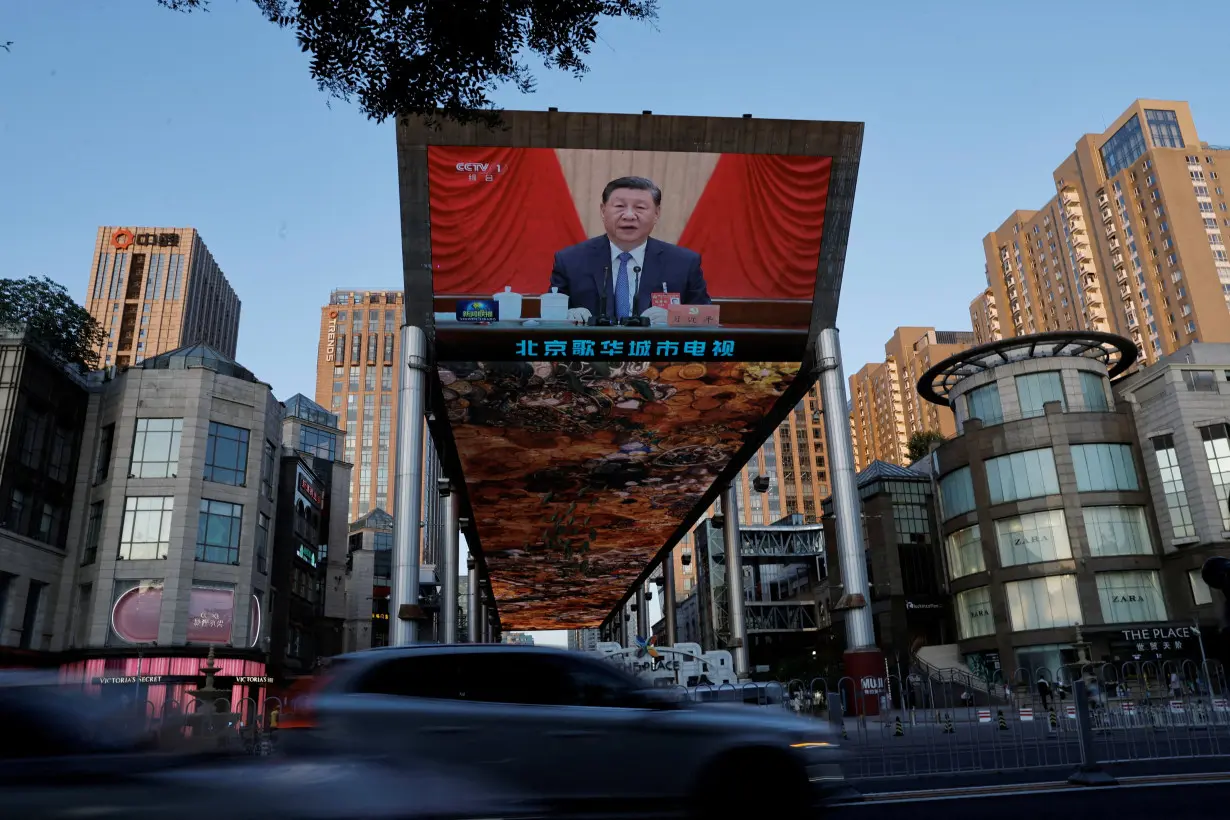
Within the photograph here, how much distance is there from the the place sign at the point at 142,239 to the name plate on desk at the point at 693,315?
150 meters

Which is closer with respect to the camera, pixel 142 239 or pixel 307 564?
pixel 307 564

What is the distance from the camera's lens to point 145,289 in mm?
154875

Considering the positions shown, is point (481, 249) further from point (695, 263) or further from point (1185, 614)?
point (1185, 614)

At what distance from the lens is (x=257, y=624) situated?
43469 millimetres

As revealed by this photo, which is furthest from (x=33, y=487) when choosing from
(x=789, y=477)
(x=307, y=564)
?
(x=789, y=477)

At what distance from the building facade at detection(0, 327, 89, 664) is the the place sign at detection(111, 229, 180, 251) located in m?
125

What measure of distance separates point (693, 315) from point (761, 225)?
345 cm

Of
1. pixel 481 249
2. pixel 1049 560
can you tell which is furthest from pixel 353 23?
pixel 1049 560

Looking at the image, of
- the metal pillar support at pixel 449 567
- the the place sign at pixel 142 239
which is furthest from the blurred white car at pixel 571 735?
the the place sign at pixel 142 239

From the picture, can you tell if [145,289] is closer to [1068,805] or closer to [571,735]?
[571,735]

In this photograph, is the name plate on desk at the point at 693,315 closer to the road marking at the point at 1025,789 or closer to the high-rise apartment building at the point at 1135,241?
the road marking at the point at 1025,789

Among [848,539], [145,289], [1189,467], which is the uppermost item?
[145,289]

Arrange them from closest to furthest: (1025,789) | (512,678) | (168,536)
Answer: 1. (512,678)
2. (1025,789)
3. (168,536)

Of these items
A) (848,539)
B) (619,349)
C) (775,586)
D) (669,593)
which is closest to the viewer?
(619,349)
